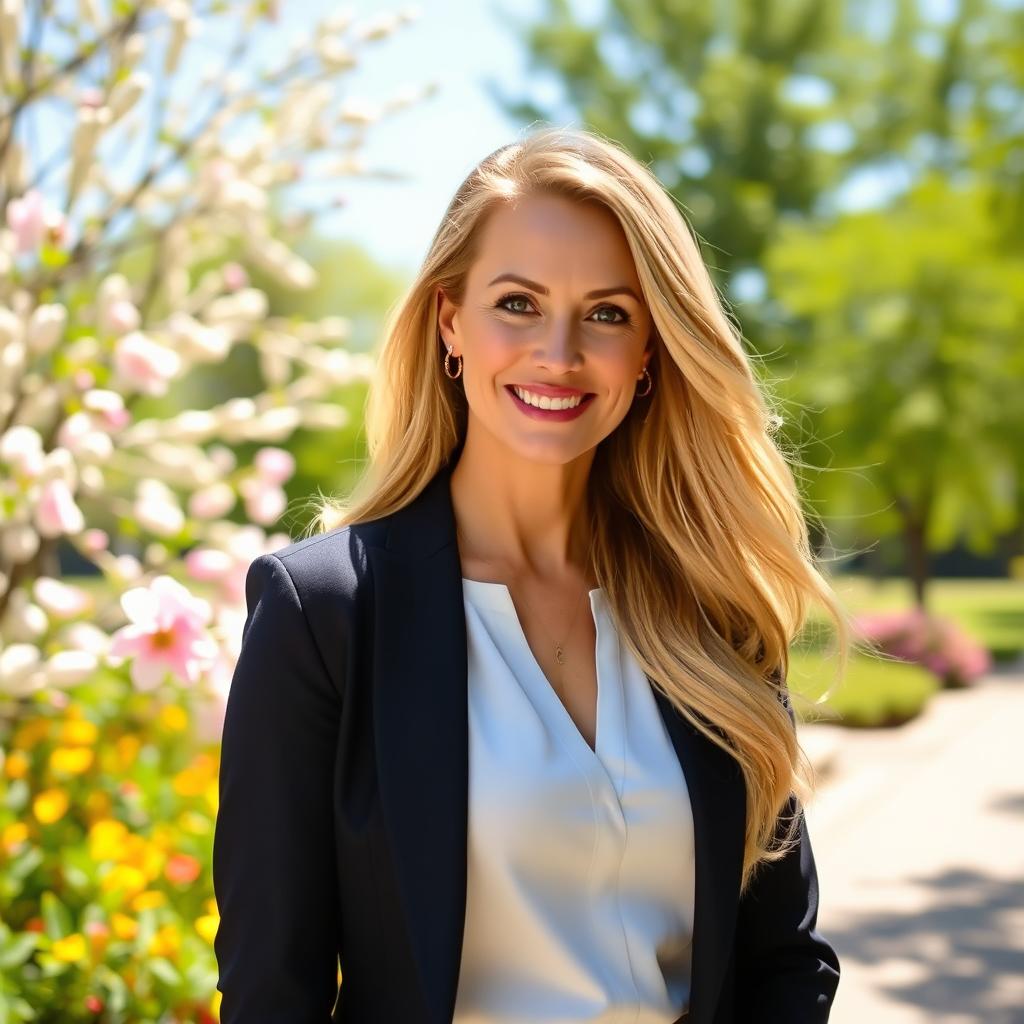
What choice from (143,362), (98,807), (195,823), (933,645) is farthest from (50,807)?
(933,645)

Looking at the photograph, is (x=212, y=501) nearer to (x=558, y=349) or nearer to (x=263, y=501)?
(x=263, y=501)

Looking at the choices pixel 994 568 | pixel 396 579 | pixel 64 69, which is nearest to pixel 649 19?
pixel 64 69

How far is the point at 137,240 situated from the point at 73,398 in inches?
28.4

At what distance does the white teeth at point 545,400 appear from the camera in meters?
2.23

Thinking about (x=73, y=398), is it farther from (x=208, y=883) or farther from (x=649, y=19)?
(x=649, y=19)

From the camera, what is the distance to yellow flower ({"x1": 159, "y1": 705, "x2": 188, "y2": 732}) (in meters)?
4.28

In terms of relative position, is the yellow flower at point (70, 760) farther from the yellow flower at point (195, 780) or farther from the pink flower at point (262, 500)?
the pink flower at point (262, 500)

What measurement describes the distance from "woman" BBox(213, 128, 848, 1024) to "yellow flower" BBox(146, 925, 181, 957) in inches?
44.9

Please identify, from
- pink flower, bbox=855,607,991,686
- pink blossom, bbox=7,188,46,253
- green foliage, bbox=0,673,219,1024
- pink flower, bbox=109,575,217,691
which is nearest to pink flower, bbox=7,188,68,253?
pink blossom, bbox=7,188,46,253

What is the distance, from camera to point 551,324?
87.2 inches

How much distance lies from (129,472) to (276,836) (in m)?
2.49

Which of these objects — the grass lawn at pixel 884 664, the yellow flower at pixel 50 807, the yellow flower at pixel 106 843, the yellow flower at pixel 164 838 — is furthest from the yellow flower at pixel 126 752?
the grass lawn at pixel 884 664

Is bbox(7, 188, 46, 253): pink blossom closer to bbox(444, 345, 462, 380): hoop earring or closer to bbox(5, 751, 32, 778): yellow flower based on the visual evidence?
bbox(444, 345, 462, 380): hoop earring

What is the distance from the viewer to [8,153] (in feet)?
12.7
